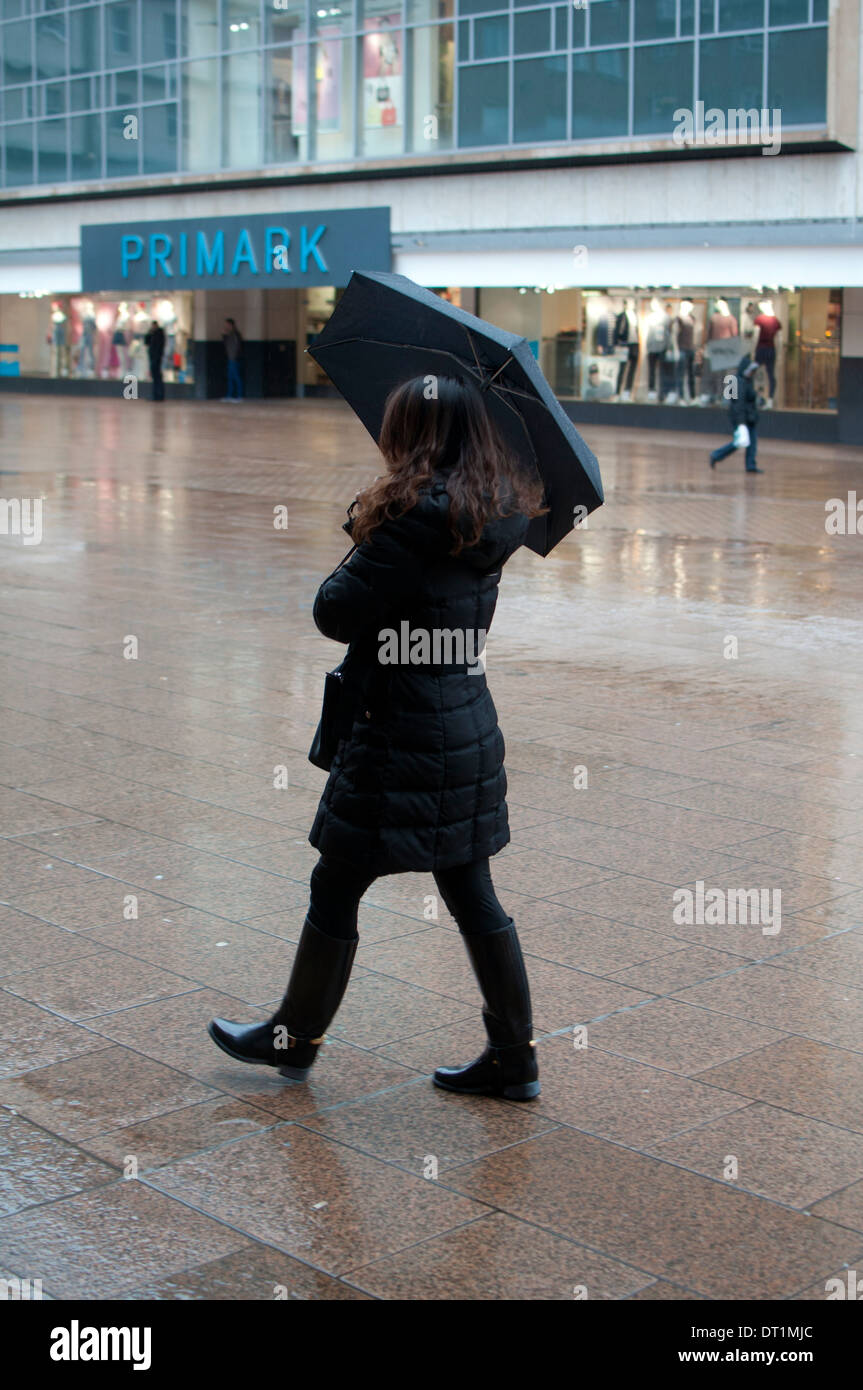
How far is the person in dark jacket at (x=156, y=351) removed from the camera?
40438 mm

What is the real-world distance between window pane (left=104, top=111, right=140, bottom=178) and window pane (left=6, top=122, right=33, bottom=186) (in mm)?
3070

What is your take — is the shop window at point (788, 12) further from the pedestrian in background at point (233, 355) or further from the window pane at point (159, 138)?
the pedestrian in background at point (233, 355)

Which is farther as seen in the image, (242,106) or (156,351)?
(156,351)

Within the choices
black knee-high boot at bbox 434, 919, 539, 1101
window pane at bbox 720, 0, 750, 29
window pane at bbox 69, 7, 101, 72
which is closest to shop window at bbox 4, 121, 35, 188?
window pane at bbox 69, 7, 101, 72

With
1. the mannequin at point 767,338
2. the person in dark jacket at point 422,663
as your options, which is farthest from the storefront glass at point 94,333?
the person in dark jacket at point 422,663

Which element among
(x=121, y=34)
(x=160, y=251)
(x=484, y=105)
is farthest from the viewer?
(x=160, y=251)

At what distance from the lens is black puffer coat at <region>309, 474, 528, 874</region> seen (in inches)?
147

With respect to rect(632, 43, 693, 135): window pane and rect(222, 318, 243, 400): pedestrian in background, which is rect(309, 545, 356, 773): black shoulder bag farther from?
rect(222, 318, 243, 400): pedestrian in background

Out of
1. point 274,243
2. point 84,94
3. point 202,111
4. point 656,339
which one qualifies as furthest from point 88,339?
point 656,339

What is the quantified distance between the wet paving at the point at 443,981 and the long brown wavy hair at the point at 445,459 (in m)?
1.45

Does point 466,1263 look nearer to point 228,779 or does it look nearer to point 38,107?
point 228,779

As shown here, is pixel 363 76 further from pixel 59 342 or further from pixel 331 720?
pixel 331 720

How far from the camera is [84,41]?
4078cm

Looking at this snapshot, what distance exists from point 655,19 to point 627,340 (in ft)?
20.8
